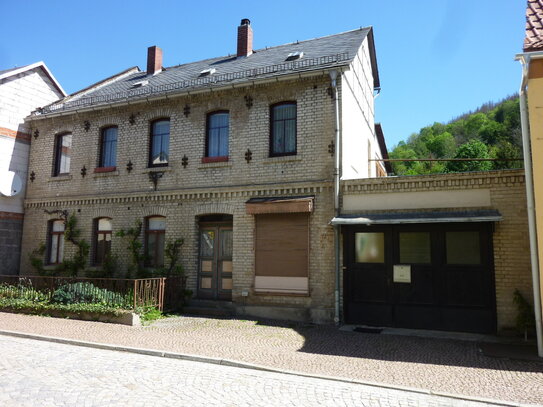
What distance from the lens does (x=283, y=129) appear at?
12.4 m

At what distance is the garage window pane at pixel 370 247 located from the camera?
1070 cm

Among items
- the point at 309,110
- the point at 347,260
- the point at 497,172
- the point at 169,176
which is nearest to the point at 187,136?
the point at 169,176

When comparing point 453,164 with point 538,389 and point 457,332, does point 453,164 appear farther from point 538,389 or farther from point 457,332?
point 538,389

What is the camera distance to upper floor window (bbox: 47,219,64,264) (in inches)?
608

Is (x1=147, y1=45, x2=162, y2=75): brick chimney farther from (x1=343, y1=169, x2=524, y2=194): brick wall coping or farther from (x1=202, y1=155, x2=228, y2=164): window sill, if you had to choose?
(x1=343, y1=169, x2=524, y2=194): brick wall coping

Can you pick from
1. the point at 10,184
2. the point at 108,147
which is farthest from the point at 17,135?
the point at 108,147

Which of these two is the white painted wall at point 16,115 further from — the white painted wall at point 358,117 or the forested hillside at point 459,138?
the forested hillside at point 459,138

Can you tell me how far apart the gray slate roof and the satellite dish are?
2.76 metres

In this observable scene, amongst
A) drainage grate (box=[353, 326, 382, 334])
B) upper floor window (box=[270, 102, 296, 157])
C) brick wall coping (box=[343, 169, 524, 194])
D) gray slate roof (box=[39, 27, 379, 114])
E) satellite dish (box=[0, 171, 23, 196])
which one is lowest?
drainage grate (box=[353, 326, 382, 334])

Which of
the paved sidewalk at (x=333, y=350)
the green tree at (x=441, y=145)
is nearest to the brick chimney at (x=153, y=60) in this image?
the paved sidewalk at (x=333, y=350)

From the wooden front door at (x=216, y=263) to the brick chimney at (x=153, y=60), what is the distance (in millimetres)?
8964

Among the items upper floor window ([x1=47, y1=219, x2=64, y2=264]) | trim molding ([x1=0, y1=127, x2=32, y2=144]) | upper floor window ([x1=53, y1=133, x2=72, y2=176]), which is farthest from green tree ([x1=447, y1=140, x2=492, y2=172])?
trim molding ([x1=0, y1=127, x2=32, y2=144])

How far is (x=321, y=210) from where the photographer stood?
11281mm

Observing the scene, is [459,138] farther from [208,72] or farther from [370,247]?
[370,247]
